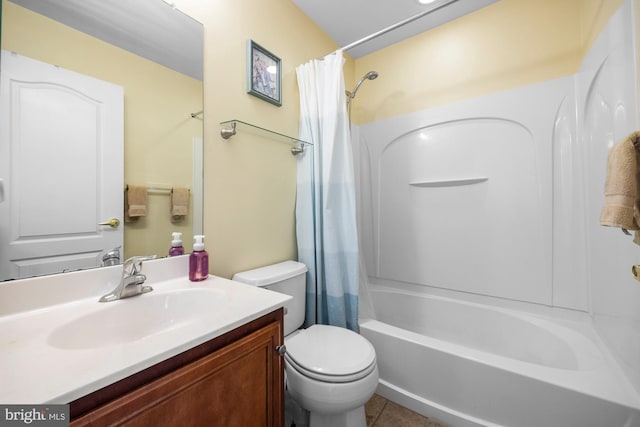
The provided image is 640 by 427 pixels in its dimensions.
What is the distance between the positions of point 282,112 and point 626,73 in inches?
60.4

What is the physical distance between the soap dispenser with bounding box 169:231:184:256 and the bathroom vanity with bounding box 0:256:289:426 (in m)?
0.06

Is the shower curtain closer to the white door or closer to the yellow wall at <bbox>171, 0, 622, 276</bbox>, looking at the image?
the yellow wall at <bbox>171, 0, 622, 276</bbox>

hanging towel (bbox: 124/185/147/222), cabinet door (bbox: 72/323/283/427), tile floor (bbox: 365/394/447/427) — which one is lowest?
tile floor (bbox: 365/394/447/427)

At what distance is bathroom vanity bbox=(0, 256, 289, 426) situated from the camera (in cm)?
45

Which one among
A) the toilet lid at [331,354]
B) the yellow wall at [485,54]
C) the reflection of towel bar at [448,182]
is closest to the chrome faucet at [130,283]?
the toilet lid at [331,354]

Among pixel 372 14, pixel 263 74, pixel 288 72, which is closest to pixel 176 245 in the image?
pixel 263 74

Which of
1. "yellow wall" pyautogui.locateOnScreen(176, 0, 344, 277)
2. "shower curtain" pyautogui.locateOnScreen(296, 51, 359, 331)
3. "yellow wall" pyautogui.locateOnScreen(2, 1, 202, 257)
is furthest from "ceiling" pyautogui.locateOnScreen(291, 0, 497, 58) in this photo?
"yellow wall" pyautogui.locateOnScreen(2, 1, 202, 257)

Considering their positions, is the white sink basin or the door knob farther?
the door knob

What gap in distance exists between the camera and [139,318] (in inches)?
32.1

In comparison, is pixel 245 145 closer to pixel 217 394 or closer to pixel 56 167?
pixel 56 167

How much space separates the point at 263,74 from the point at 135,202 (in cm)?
95

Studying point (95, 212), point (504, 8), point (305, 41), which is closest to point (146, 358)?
point (95, 212)

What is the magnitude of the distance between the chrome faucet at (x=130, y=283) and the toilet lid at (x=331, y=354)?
0.64 m

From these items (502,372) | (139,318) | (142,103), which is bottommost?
(502,372)
